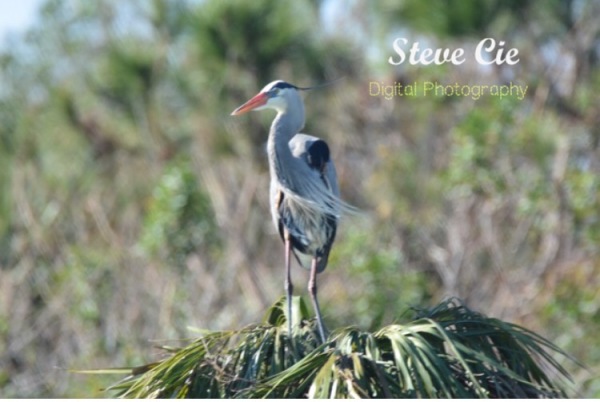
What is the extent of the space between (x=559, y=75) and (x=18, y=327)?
7.48 m

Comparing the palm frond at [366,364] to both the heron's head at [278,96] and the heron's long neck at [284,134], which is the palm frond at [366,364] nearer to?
the heron's long neck at [284,134]

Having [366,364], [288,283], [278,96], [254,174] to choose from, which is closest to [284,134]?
[278,96]

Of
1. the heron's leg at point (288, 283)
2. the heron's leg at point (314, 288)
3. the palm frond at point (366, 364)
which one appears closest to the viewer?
the palm frond at point (366, 364)

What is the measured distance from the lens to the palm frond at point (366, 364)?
16.6 ft

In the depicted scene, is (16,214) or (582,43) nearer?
(582,43)

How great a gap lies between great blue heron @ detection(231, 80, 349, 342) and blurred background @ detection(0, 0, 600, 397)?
6.13 metres

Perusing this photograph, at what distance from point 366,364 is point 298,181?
223 cm

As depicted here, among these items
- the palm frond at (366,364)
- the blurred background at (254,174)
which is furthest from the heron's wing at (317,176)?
the blurred background at (254,174)

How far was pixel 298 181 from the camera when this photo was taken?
23.7 ft

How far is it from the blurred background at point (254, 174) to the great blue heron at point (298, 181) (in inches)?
241

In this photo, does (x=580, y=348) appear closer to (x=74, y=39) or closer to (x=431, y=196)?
(x=431, y=196)

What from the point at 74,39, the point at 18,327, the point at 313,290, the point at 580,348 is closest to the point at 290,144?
the point at 313,290

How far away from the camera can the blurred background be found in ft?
47.1

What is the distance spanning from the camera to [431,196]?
1591 cm
